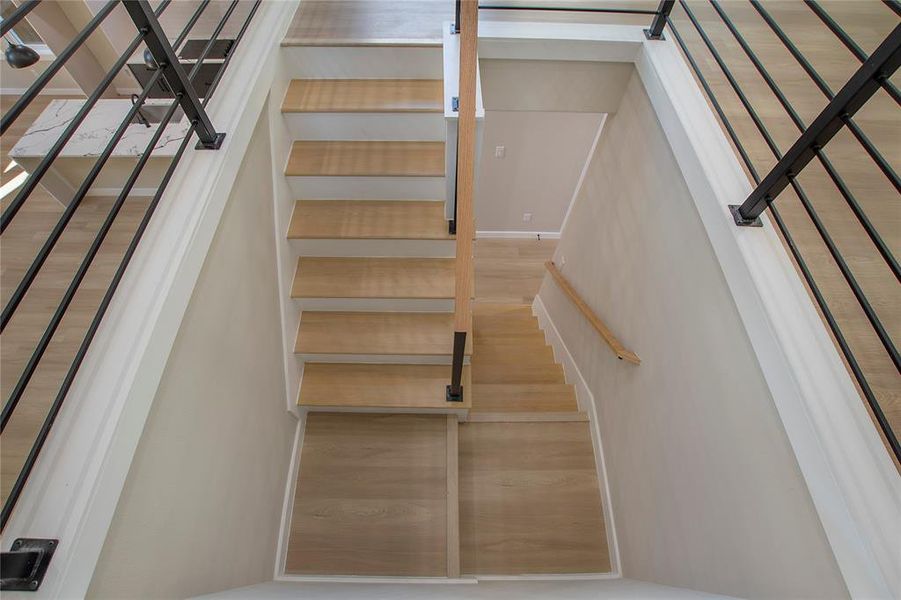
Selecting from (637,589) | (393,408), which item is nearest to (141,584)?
(393,408)

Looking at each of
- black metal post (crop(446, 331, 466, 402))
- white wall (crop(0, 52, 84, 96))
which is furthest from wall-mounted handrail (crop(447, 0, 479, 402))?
white wall (crop(0, 52, 84, 96))

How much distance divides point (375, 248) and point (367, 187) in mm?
344

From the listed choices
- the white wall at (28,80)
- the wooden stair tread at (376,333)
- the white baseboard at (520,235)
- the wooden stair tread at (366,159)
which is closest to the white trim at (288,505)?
the wooden stair tread at (376,333)

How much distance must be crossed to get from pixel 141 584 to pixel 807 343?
179 cm

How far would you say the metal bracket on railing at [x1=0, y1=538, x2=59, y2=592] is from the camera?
0.77 metres

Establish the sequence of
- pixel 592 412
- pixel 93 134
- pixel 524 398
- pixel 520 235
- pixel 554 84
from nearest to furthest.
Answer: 1. pixel 93 134
2. pixel 554 84
3. pixel 592 412
4. pixel 524 398
5. pixel 520 235

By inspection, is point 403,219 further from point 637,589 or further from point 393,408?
point 637,589

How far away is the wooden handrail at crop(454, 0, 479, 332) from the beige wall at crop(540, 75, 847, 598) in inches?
33.5

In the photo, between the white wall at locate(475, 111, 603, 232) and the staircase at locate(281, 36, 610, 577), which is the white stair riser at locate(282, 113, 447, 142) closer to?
the staircase at locate(281, 36, 610, 577)

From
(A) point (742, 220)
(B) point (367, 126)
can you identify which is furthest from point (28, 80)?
(A) point (742, 220)

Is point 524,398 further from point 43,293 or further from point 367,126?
point 43,293

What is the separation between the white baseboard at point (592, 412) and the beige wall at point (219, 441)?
171cm

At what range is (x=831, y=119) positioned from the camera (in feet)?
3.28

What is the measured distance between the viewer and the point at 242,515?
1.71 m
